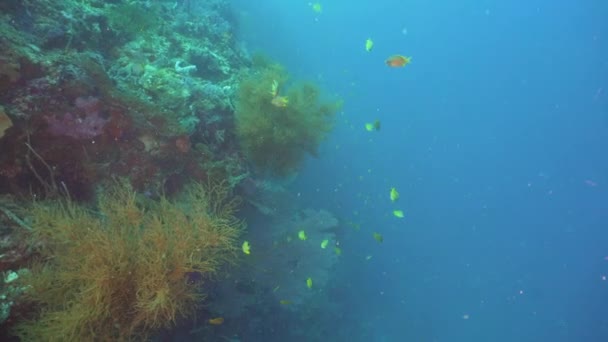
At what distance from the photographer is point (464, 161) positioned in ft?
169

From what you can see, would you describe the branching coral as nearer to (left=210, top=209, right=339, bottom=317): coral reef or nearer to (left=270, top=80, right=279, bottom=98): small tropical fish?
(left=270, top=80, right=279, bottom=98): small tropical fish

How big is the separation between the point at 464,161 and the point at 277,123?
49.4 m

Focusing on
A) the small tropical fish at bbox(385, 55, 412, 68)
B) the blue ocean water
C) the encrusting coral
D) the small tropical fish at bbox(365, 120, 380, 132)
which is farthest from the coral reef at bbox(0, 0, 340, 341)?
the blue ocean water

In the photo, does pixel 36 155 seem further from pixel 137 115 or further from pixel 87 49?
pixel 87 49

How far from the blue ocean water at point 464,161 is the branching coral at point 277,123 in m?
7.83

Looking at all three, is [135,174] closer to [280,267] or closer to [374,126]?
[280,267]

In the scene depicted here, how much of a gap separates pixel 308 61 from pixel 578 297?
125ft

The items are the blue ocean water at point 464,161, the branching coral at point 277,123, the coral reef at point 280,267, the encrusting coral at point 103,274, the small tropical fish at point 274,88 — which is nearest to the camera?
the encrusting coral at point 103,274

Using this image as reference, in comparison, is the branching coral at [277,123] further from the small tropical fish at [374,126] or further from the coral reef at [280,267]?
the coral reef at [280,267]

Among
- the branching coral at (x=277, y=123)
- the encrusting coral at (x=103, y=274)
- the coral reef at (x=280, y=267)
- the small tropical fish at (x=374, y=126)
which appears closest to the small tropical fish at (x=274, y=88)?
the branching coral at (x=277, y=123)

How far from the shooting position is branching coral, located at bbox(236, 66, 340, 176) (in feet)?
25.6

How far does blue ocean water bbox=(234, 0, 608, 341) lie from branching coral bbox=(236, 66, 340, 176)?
7.83m

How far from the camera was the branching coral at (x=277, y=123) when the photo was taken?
7805mm

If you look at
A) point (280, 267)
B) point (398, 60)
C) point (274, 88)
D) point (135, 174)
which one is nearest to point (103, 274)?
point (135, 174)
